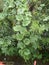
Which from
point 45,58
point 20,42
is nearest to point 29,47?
point 20,42

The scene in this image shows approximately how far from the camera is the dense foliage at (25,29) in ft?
12.4

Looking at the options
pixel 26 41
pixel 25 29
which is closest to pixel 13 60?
pixel 26 41

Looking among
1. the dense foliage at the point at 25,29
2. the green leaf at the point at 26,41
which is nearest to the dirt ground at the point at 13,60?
the dense foliage at the point at 25,29

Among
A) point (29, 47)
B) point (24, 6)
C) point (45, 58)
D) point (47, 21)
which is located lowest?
point (45, 58)

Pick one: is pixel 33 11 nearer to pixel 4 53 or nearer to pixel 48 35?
pixel 48 35

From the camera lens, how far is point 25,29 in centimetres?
378

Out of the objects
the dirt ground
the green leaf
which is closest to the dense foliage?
the green leaf

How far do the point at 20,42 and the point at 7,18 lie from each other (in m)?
0.47

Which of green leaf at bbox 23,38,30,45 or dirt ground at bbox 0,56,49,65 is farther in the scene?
dirt ground at bbox 0,56,49,65

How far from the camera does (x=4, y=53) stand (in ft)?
13.6

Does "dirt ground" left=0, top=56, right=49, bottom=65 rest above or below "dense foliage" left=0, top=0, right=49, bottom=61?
below

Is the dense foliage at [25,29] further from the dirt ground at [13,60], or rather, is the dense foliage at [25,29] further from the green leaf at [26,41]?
the dirt ground at [13,60]

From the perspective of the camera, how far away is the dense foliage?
3791 millimetres

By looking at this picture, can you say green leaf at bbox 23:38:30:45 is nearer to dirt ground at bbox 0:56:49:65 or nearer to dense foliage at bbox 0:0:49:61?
dense foliage at bbox 0:0:49:61
